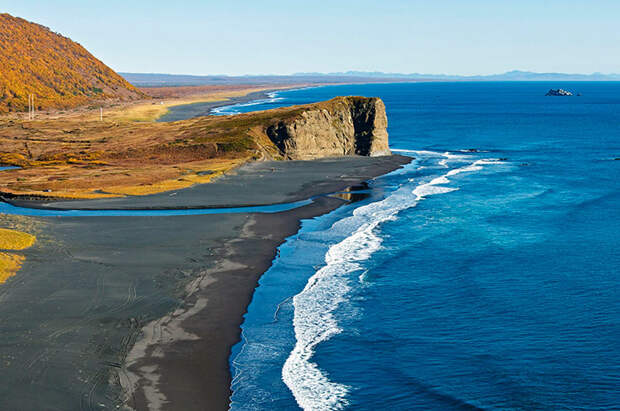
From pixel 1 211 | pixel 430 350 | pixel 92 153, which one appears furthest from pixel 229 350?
pixel 92 153

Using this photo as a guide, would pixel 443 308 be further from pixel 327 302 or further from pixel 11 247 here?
pixel 11 247

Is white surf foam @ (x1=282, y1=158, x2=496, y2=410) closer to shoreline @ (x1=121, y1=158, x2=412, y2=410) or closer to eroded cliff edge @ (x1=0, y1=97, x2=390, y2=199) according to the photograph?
shoreline @ (x1=121, y1=158, x2=412, y2=410)

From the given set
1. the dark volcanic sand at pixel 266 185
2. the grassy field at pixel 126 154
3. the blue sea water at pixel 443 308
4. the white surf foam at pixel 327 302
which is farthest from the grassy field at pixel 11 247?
the grassy field at pixel 126 154

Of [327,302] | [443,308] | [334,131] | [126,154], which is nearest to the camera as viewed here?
[443,308]

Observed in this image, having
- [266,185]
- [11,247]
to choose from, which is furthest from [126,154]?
[11,247]

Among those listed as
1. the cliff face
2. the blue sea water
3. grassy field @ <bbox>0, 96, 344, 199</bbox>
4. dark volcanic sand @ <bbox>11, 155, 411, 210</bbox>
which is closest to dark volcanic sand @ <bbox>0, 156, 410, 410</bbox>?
the blue sea water

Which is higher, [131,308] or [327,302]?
[131,308]
